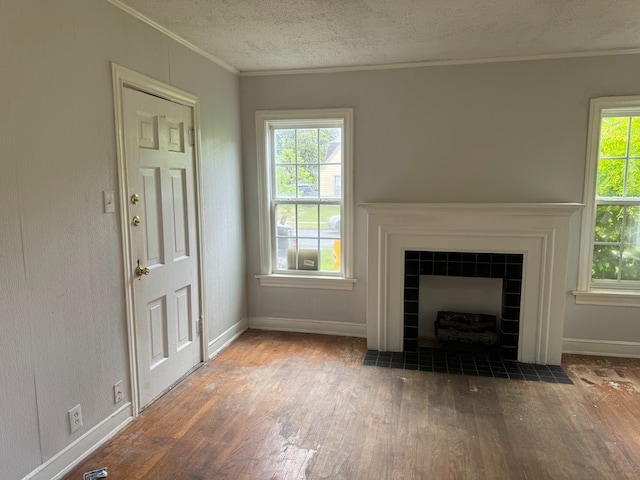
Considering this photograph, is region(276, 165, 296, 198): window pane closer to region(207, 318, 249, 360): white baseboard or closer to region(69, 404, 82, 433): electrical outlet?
region(207, 318, 249, 360): white baseboard

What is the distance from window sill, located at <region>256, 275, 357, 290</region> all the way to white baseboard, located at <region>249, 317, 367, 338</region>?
34 cm

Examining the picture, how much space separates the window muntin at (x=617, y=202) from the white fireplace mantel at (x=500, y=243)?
0.48m

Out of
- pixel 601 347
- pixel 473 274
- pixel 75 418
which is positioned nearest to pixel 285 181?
pixel 473 274

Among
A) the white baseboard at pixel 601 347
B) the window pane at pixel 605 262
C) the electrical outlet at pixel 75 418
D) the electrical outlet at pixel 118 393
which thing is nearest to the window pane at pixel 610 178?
the window pane at pixel 605 262

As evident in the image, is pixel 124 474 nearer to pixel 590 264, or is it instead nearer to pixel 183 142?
pixel 183 142

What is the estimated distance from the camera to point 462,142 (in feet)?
11.5

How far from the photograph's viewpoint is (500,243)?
327 cm

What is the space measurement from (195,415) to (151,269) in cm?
94

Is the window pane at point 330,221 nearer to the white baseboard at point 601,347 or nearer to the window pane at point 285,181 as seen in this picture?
the window pane at point 285,181

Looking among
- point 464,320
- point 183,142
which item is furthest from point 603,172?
point 183,142

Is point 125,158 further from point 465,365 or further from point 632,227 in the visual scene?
point 632,227

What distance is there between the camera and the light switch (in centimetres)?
228


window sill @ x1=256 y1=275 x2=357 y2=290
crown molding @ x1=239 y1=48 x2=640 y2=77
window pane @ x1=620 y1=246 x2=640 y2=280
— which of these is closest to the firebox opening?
window sill @ x1=256 y1=275 x2=357 y2=290

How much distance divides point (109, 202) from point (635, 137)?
3.75 metres
